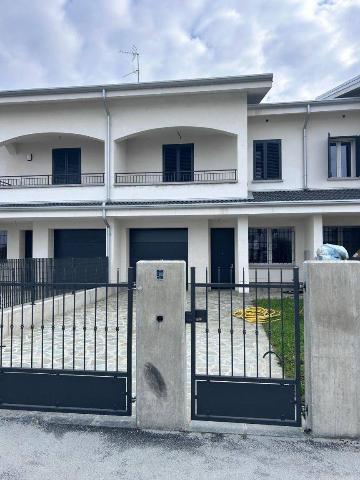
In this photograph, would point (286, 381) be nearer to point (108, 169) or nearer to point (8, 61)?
point (108, 169)

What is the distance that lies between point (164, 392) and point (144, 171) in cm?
1331

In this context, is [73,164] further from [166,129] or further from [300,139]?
[300,139]

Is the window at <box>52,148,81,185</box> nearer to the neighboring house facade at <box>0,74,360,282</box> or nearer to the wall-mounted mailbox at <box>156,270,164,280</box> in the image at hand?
the neighboring house facade at <box>0,74,360,282</box>

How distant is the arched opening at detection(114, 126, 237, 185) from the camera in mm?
15398

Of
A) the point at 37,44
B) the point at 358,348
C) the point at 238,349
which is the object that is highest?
the point at 37,44

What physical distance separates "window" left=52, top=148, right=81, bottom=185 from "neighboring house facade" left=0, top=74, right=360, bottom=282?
0.05 m

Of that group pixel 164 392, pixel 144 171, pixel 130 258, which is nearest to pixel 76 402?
pixel 164 392

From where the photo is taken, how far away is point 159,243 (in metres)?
15.4

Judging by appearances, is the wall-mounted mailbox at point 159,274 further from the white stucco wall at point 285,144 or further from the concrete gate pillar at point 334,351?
the white stucco wall at point 285,144

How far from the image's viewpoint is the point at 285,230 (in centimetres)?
1546

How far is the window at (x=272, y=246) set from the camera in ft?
50.6

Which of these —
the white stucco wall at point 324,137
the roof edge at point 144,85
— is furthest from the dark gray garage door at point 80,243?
the white stucco wall at point 324,137

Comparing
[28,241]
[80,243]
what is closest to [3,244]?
[28,241]

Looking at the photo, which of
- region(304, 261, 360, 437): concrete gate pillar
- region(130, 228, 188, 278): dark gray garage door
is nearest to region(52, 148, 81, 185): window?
region(130, 228, 188, 278): dark gray garage door
